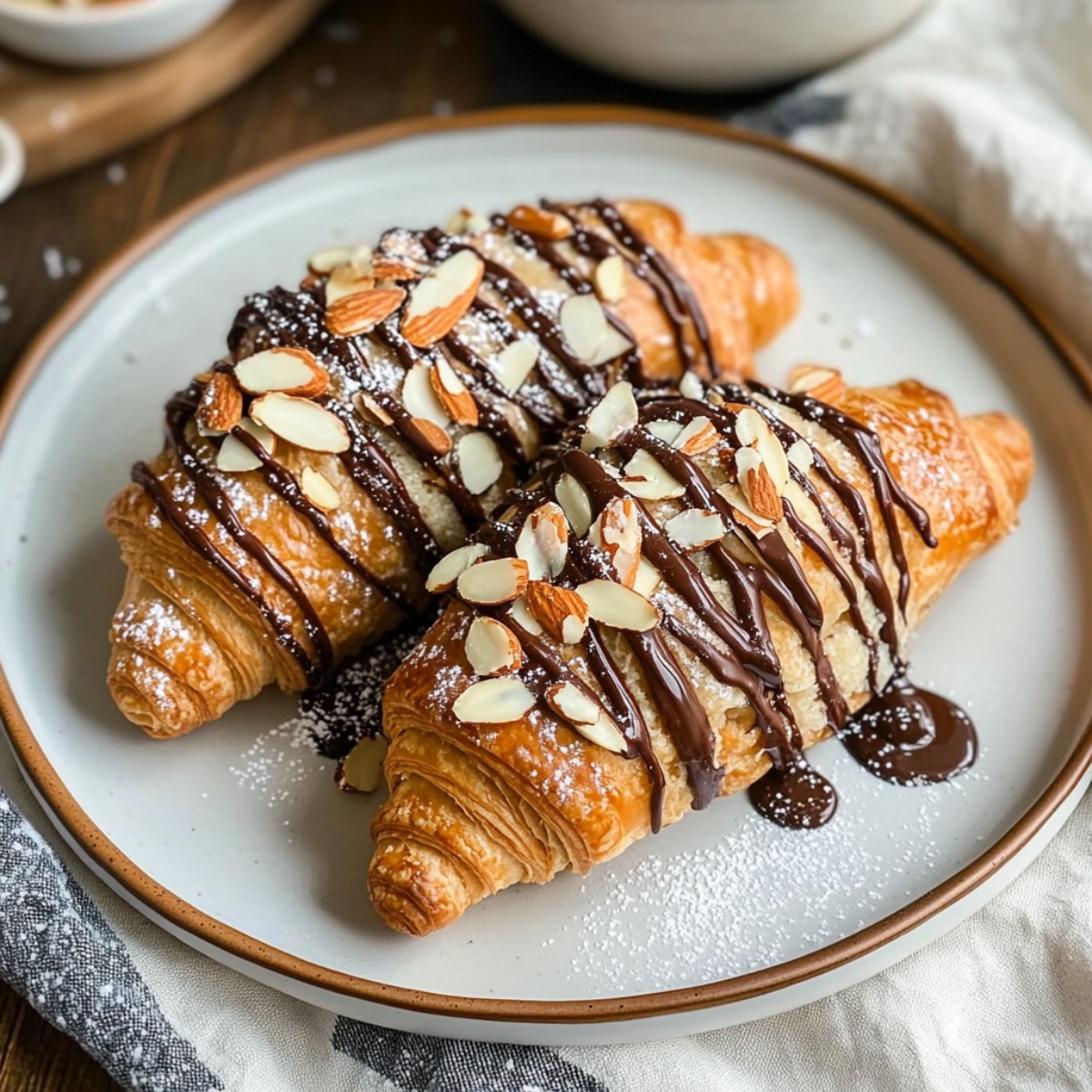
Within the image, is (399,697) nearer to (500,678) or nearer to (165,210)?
(500,678)

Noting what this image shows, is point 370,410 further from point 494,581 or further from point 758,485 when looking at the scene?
point 758,485

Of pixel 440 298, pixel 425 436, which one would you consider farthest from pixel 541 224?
pixel 425 436

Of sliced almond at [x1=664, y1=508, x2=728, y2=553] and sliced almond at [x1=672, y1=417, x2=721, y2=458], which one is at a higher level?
sliced almond at [x1=672, y1=417, x2=721, y2=458]

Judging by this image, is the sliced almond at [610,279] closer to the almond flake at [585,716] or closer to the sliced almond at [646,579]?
the sliced almond at [646,579]

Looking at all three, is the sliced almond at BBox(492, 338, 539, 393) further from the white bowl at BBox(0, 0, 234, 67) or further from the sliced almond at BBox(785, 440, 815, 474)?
the white bowl at BBox(0, 0, 234, 67)

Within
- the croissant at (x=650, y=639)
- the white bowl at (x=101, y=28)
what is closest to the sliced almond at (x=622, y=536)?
the croissant at (x=650, y=639)

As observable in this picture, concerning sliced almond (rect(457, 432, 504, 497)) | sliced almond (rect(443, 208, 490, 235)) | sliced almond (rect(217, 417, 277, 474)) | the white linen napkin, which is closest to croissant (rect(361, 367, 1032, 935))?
sliced almond (rect(457, 432, 504, 497))
